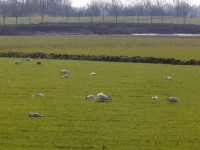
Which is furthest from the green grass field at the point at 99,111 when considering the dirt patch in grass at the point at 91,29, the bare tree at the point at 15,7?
the bare tree at the point at 15,7

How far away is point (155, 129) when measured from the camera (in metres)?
18.2

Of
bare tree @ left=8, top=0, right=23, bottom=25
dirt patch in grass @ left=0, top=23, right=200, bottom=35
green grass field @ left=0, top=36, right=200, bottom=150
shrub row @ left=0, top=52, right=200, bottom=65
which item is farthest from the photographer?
bare tree @ left=8, top=0, right=23, bottom=25

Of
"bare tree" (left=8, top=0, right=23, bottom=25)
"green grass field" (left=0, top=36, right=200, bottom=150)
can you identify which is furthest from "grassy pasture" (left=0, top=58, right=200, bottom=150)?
"bare tree" (left=8, top=0, right=23, bottom=25)

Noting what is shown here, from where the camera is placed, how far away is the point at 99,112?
21.0 m

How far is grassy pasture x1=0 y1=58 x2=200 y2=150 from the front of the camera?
16.4 meters

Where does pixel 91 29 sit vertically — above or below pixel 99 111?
above

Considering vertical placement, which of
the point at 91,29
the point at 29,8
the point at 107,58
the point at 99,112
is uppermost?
the point at 29,8

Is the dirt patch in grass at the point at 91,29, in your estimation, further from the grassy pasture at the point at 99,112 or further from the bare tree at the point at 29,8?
the grassy pasture at the point at 99,112

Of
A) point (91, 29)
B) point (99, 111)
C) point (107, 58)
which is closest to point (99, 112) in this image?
point (99, 111)

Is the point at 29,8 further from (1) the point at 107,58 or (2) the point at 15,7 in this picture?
(1) the point at 107,58

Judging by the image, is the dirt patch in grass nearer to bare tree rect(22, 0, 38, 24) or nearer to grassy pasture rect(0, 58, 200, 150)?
bare tree rect(22, 0, 38, 24)

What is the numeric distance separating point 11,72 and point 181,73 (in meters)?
12.5

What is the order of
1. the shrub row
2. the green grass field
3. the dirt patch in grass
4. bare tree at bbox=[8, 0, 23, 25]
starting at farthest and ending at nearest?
bare tree at bbox=[8, 0, 23, 25] → the dirt patch in grass → the shrub row → the green grass field

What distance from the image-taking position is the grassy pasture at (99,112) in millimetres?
16422
